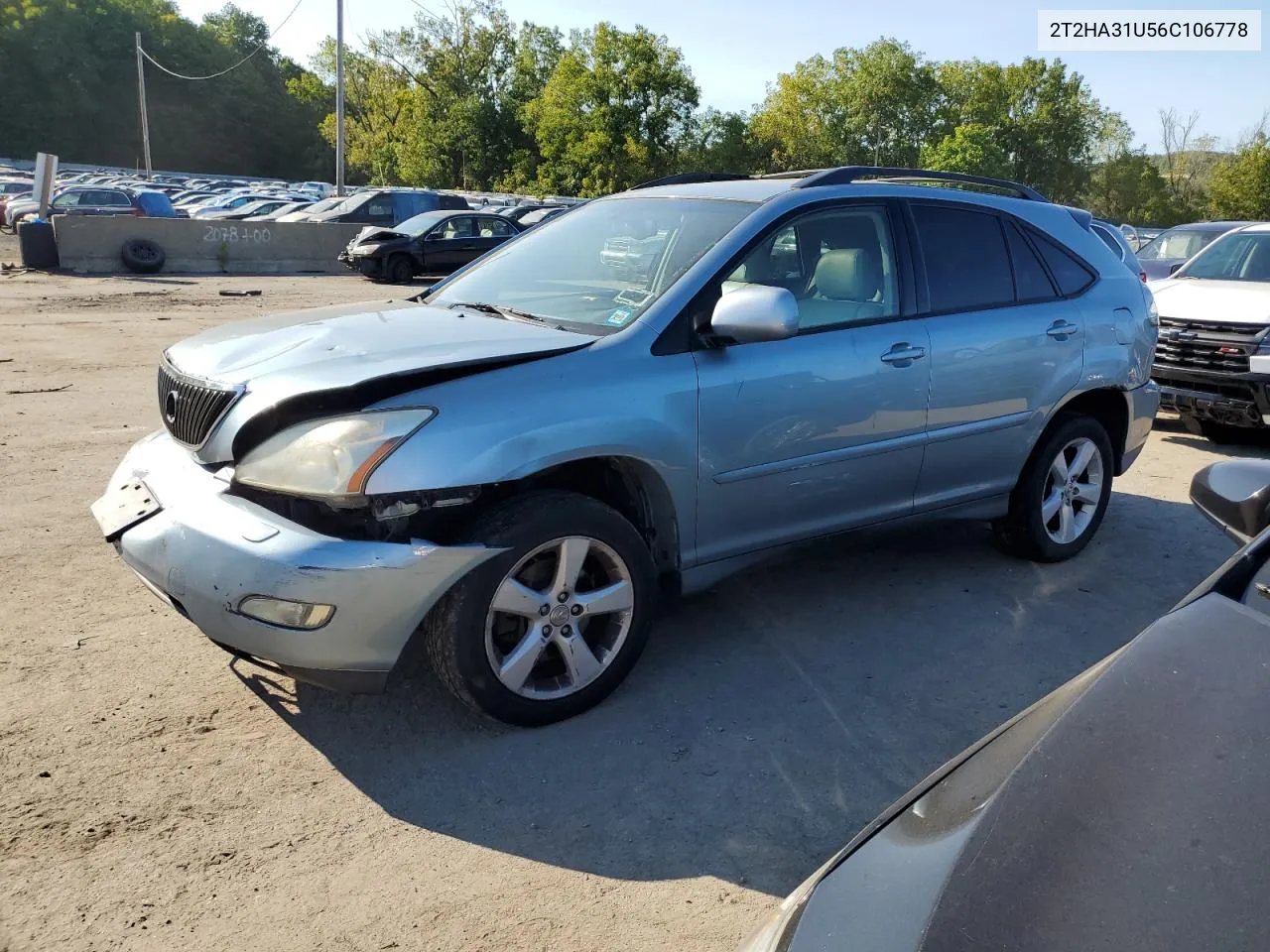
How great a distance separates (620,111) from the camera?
157 ft

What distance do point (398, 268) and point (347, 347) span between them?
59.5 feet

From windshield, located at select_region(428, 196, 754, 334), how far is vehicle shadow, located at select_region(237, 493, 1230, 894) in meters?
1.26

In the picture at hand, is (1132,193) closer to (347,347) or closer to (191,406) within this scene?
(347,347)

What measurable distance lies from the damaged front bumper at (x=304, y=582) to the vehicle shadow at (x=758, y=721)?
0.44m

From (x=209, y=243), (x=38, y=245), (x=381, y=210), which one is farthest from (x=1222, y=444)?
(x=381, y=210)

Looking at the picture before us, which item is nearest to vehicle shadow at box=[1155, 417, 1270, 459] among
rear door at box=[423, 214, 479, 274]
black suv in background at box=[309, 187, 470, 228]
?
rear door at box=[423, 214, 479, 274]

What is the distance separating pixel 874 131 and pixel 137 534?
217 feet

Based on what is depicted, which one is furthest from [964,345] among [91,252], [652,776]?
[91,252]

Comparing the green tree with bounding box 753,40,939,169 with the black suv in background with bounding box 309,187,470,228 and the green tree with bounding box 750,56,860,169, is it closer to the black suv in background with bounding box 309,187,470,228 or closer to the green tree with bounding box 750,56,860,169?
the green tree with bounding box 750,56,860,169

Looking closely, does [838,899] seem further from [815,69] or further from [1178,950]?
[815,69]

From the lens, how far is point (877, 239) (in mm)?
4449

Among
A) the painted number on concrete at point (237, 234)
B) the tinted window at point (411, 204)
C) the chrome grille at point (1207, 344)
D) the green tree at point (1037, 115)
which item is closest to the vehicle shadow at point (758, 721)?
the chrome grille at point (1207, 344)

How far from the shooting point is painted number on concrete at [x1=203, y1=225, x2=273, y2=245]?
21781mm

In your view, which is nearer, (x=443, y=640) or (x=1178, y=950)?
(x=1178, y=950)
